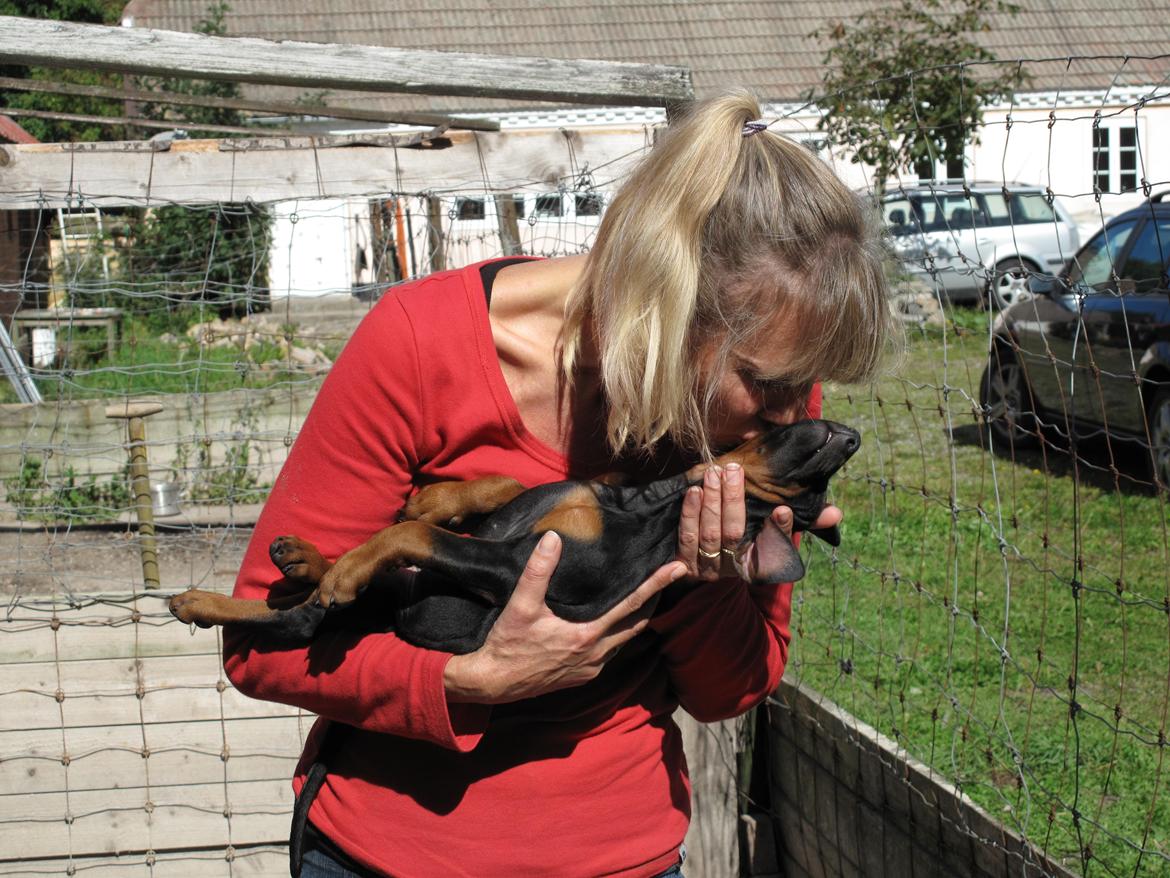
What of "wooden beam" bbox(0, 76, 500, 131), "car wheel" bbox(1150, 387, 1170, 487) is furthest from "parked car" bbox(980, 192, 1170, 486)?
"wooden beam" bbox(0, 76, 500, 131)

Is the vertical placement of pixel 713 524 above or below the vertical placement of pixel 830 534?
above

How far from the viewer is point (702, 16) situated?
27.0m

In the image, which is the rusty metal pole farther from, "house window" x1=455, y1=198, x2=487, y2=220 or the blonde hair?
the blonde hair

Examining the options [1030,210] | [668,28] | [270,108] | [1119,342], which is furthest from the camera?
[668,28]

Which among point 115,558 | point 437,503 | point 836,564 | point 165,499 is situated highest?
point 437,503

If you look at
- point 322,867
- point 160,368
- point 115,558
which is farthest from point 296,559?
point 160,368

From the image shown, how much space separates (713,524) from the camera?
77.2 inches

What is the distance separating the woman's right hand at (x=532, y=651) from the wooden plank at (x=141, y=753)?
233 cm

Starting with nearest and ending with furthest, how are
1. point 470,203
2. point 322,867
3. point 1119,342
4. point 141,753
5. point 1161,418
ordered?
point 322,867
point 141,753
point 470,203
point 1161,418
point 1119,342

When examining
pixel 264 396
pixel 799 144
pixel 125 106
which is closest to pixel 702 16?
pixel 125 106

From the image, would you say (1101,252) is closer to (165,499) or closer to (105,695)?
(165,499)

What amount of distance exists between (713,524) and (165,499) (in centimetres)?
587

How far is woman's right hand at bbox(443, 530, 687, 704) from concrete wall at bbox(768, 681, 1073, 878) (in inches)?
51.0

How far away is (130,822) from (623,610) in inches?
111
